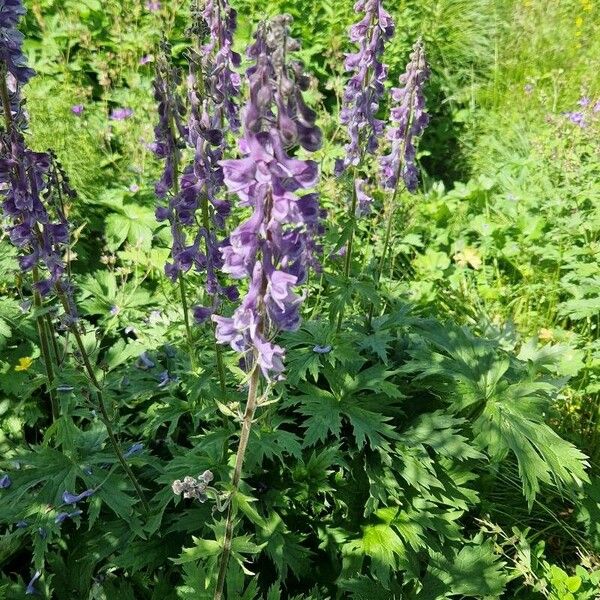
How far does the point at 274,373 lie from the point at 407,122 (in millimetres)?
2088

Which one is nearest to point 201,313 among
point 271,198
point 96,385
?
point 96,385

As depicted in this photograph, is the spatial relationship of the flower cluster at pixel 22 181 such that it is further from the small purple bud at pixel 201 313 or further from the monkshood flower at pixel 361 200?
the monkshood flower at pixel 361 200

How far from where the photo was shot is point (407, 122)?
3.34m

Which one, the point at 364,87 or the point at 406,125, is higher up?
the point at 364,87

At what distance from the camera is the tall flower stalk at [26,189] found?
206cm

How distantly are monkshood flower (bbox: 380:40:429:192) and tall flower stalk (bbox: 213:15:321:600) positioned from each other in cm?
187

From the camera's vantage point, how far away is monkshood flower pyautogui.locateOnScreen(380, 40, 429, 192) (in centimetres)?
322

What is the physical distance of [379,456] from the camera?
10.0ft

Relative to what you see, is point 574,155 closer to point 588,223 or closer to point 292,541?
point 588,223

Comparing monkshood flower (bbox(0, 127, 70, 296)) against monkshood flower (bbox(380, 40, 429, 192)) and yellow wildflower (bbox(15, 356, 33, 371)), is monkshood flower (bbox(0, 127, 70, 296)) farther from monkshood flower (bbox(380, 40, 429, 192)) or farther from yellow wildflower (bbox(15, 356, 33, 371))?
monkshood flower (bbox(380, 40, 429, 192))

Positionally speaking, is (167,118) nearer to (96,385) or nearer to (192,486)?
(96,385)

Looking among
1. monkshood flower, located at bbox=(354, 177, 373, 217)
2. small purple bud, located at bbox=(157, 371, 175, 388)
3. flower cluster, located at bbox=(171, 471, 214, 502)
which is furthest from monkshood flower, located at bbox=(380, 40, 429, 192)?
flower cluster, located at bbox=(171, 471, 214, 502)

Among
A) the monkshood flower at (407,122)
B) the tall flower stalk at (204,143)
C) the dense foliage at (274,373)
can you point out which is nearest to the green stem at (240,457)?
the dense foliage at (274,373)

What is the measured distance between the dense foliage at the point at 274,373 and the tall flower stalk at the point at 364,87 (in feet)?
0.04
